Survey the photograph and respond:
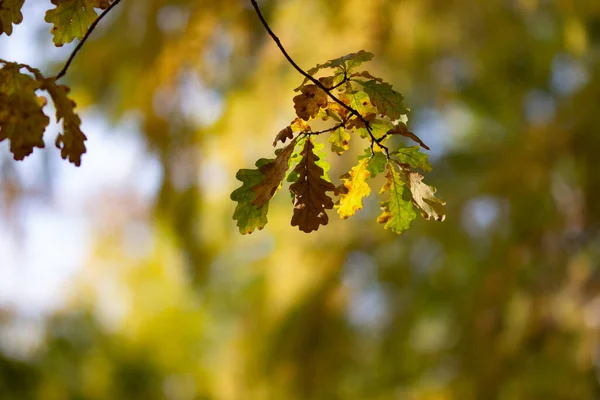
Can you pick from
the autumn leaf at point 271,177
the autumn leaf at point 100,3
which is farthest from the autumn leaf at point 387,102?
the autumn leaf at point 100,3

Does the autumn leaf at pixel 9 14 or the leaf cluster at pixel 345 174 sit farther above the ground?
the autumn leaf at pixel 9 14

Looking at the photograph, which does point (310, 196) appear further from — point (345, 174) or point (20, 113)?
point (20, 113)

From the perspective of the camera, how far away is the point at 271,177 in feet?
2.51

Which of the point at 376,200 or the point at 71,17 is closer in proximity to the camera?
the point at 71,17

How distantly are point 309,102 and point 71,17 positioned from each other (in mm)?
294

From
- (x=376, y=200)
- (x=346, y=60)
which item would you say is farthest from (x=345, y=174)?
(x=376, y=200)

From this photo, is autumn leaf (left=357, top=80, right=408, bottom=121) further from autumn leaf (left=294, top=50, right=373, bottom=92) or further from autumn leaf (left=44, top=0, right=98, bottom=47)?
autumn leaf (left=44, top=0, right=98, bottom=47)

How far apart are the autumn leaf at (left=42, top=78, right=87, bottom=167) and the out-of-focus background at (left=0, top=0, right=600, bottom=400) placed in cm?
152

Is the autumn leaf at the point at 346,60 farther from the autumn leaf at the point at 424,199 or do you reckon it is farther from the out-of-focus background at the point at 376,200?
the out-of-focus background at the point at 376,200

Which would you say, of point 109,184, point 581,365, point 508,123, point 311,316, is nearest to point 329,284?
point 311,316

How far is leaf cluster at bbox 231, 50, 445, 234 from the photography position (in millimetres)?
765

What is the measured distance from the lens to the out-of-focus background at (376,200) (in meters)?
2.70

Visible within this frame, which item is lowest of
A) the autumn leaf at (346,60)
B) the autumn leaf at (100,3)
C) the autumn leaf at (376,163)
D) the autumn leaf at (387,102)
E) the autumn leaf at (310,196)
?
the autumn leaf at (310,196)

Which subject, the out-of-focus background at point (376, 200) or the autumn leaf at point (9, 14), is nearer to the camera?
the autumn leaf at point (9, 14)
